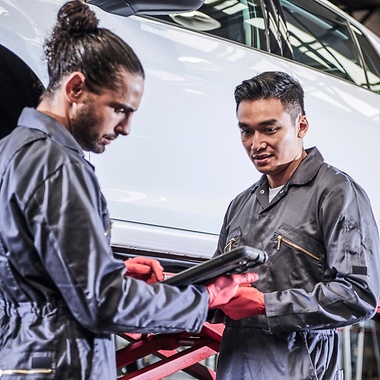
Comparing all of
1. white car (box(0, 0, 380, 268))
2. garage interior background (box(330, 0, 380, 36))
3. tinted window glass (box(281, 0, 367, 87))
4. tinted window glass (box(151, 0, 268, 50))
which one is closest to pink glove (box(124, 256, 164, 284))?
white car (box(0, 0, 380, 268))

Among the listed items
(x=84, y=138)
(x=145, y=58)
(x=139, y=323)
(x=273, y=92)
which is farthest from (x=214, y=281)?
(x=145, y=58)

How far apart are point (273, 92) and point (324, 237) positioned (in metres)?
0.43

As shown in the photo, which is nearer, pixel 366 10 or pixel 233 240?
pixel 233 240

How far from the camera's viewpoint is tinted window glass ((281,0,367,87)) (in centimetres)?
316

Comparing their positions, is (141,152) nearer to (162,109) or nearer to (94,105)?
(162,109)

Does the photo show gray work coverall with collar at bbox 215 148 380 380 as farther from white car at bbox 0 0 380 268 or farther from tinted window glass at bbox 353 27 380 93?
tinted window glass at bbox 353 27 380 93

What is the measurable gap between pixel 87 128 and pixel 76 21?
0.69 feet

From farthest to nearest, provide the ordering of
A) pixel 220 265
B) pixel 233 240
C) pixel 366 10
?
1. pixel 366 10
2. pixel 233 240
3. pixel 220 265

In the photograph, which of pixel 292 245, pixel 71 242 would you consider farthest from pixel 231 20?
pixel 71 242

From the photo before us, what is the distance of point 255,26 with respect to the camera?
2.94 metres

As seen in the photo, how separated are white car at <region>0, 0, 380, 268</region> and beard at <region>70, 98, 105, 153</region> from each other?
30.4 inches

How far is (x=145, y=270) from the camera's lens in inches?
62.3

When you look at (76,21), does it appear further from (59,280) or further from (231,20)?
(231,20)

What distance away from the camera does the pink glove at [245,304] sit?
1.64m
